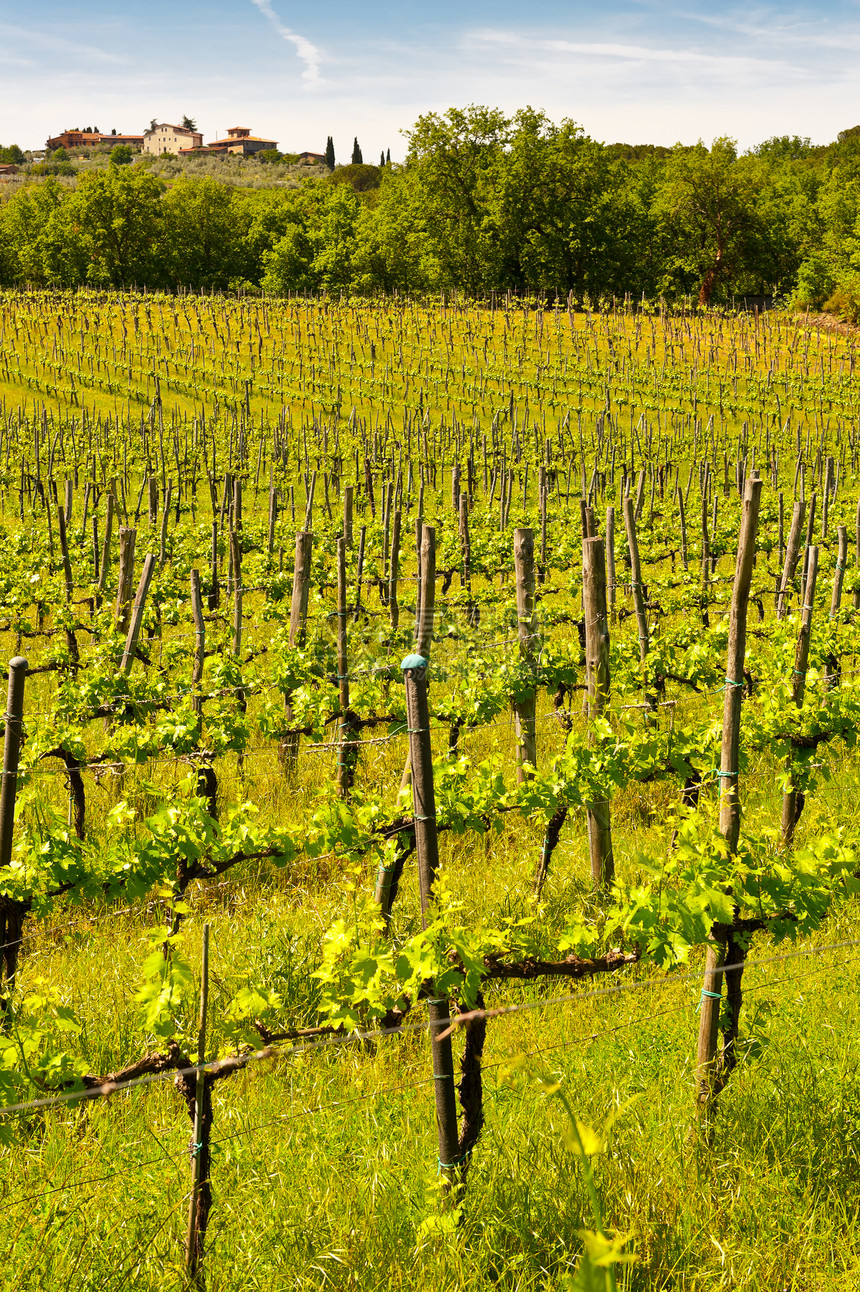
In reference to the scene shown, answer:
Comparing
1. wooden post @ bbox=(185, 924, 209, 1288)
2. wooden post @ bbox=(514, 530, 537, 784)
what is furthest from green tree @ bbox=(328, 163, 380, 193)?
wooden post @ bbox=(185, 924, 209, 1288)

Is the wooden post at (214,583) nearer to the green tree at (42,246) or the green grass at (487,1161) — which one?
the green grass at (487,1161)

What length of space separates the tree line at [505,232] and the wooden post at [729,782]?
53.1m

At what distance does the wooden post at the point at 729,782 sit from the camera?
12.4ft

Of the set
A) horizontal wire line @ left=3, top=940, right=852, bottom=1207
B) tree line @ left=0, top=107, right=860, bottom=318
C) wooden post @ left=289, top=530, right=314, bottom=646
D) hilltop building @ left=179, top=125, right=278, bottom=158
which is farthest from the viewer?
hilltop building @ left=179, top=125, right=278, bottom=158

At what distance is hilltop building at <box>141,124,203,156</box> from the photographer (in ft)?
542

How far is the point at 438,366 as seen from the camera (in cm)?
4031

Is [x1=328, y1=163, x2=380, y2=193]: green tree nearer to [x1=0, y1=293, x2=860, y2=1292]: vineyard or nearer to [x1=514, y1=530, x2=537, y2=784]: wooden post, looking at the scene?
[x1=0, y1=293, x2=860, y2=1292]: vineyard

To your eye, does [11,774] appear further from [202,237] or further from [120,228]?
[202,237]

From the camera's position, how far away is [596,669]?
6020 mm

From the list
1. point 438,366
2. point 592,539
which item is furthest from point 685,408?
point 592,539

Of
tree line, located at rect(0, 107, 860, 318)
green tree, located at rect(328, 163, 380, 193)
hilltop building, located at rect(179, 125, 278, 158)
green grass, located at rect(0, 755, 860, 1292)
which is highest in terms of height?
hilltop building, located at rect(179, 125, 278, 158)

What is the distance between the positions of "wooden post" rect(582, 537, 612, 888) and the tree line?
5135 cm

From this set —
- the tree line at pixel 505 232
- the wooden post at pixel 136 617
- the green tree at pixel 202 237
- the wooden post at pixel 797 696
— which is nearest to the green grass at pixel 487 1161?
the wooden post at pixel 797 696

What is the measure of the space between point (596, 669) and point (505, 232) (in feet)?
191
